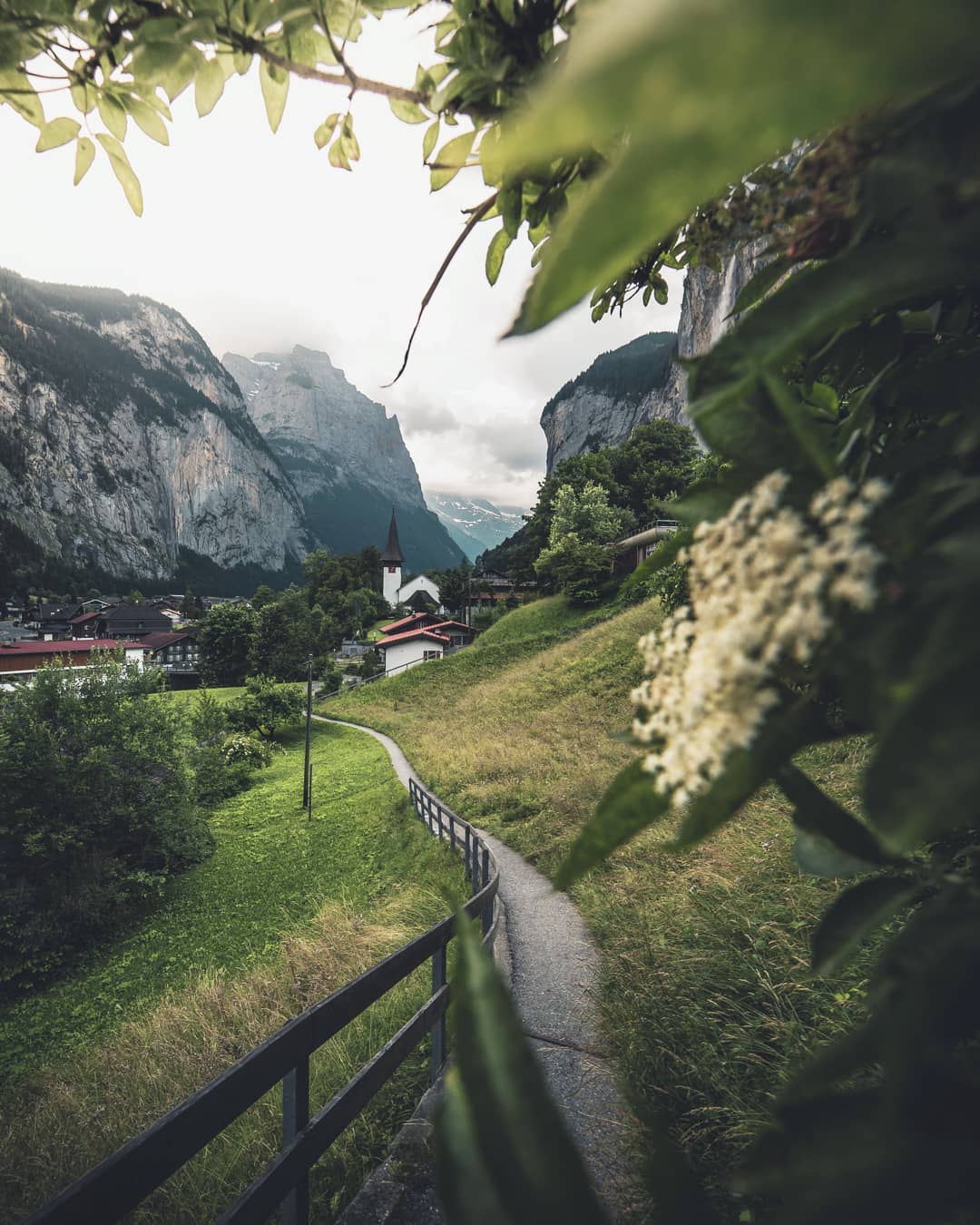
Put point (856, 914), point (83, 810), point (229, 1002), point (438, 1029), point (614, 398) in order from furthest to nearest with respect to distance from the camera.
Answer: point (614, 398) → point (83, 810) → point (229, 1002) → point (438, 1029) → point (856, 914)

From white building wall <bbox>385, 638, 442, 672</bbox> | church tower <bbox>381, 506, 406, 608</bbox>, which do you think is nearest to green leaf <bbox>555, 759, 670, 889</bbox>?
white building wall <bbox>385, 638, 442, 672</bbox>

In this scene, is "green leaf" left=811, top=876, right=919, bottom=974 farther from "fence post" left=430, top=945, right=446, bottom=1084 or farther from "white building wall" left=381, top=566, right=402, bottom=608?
"white building wall" left=381, top=566, right=402, bottom=608

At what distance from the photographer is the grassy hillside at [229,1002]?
346cm

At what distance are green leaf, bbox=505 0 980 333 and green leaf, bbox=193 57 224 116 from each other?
1.29 m

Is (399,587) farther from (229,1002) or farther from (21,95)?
(21,95)

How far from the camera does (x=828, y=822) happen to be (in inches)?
20.7

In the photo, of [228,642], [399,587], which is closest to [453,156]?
[228,642]

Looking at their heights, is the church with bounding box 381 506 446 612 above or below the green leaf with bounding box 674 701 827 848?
above

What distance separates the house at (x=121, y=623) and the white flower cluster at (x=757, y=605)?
3079 inches

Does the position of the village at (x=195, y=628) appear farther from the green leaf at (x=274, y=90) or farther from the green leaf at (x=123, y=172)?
the green leaf at (x=274, y=90)

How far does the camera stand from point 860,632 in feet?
1.38

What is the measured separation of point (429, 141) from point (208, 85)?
1.57 ft

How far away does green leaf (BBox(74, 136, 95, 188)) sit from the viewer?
46.4 inches

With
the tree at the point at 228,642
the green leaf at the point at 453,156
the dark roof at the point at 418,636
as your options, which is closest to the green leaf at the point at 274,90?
the green leaf at the point at 453,156
